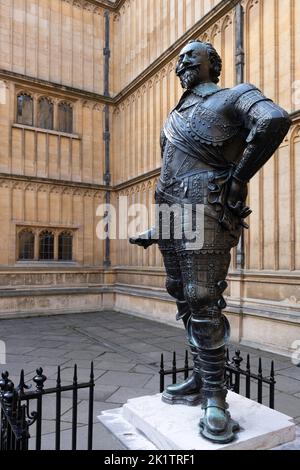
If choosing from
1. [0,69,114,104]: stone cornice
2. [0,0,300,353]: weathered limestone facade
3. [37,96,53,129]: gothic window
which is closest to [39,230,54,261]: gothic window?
[0,0,300,353]: weathered limestone facade

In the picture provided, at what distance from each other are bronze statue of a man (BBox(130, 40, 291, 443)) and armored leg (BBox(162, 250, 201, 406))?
0.19 meters

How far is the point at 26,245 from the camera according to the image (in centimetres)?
1070

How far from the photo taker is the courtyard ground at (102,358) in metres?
3.75

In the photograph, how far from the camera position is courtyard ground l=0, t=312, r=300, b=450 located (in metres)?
3.75

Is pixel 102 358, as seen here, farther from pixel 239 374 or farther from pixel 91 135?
pixel 91 135

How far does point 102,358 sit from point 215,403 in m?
3.82

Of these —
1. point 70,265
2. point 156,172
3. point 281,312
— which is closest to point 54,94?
point 156,172

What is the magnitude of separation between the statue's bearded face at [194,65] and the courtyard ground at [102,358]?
2.41 meters

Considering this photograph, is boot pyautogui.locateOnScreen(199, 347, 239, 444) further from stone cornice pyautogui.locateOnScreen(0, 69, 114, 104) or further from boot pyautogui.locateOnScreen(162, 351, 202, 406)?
stone cornice pyautogui.locateOnScreen(0, 69, 114, 104)

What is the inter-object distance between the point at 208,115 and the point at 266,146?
16.9 inches

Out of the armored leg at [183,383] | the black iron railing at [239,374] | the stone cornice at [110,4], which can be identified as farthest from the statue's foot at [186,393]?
the stone cornice at [110,4]

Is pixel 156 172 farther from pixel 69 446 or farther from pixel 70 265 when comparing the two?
pixel 69 446

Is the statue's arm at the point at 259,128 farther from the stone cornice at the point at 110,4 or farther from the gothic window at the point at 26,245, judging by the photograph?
the stone cornice at the point at 110,4

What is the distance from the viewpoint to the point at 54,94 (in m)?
11.2
